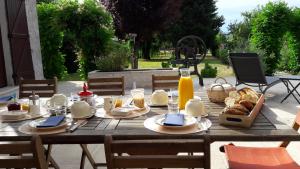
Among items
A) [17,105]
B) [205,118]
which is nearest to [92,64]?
[17,105]

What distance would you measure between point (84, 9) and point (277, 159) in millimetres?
7336

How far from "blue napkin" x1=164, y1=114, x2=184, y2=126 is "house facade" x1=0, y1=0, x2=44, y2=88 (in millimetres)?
4910

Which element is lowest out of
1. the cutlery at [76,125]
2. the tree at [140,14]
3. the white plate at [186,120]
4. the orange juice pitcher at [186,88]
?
the cutlery at [76,125]

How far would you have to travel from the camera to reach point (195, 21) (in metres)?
19.0

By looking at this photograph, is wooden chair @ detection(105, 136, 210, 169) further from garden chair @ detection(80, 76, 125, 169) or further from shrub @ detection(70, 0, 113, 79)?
shrub @ detection(70, 0, 113, 79)

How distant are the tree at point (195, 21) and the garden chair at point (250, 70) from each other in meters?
13.1

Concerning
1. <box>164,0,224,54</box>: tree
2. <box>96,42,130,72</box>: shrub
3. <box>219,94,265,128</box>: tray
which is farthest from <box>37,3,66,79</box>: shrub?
<box>164,0,224,54</box>: tree

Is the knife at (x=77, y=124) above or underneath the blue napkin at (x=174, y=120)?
underneath

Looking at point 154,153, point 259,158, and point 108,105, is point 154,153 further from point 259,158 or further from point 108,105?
point 259,158

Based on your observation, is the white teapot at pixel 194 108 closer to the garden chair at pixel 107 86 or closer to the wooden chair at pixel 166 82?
the wooden chair at pixel 166 82

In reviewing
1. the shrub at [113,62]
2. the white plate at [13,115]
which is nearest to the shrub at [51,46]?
the shrub at [113,62]

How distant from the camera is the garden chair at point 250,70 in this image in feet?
17.6

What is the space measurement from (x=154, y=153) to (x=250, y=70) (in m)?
4.47

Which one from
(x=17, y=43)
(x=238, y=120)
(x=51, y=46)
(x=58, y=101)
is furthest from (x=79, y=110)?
(x=51, y=46)
